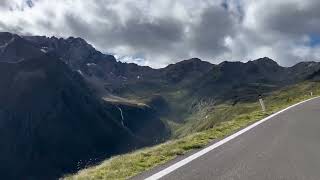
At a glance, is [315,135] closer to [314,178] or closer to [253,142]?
[253,142]

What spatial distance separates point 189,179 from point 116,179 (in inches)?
81.3

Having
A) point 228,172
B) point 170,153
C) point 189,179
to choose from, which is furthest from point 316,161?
point 170,153

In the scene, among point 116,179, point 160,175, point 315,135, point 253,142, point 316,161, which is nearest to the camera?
point 160,175

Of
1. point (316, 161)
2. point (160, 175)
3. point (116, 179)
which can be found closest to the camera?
point (160, 175)

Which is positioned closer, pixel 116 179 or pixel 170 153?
pixel 116 179

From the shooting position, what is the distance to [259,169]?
10703 mm

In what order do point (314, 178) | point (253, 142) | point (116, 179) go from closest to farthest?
point (314, 178)
point (116, 179)
point (253, 142)

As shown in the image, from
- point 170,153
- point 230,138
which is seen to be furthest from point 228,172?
point 230,138

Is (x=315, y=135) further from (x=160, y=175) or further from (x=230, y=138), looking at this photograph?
(x=160, y=175)

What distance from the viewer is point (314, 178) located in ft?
31.1

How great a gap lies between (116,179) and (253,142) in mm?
7001

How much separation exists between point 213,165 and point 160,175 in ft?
5.94

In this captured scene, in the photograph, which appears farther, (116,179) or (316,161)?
(316,161)

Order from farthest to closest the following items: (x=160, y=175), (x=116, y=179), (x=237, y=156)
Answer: (x=237, y=156) → (x=116, y=179) → (x=160, y=175)
